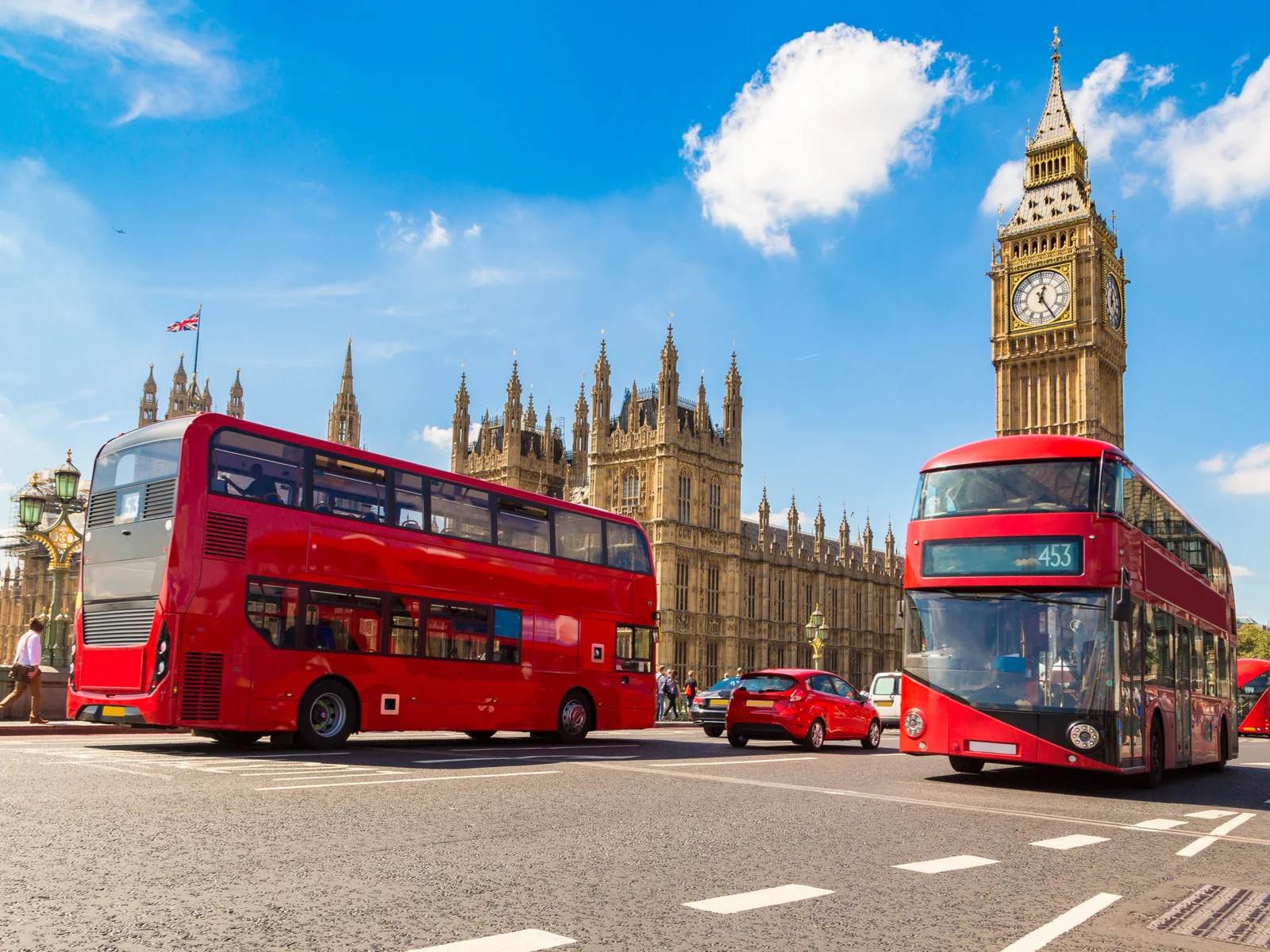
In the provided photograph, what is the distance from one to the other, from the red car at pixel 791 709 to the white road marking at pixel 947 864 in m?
11.1

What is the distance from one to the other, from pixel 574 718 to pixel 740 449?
1672 inches

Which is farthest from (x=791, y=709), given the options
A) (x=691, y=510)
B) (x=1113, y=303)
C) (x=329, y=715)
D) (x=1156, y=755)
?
(x=1113, y=303)

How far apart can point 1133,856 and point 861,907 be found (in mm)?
3191

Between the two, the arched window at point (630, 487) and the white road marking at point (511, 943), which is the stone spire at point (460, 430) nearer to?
the arched window at point (630, 487)

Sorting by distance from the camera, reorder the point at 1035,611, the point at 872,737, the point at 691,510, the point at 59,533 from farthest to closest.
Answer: the point at 691,510 < the point at 59,533 < the point at 872,737 < the point at 1035,611

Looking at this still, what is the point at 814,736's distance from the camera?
18469mm

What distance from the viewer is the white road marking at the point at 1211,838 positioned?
787 centimetres

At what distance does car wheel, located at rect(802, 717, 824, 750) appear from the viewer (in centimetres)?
1829

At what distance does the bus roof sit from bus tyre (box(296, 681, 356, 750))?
8113 millimetres

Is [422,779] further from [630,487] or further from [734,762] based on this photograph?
[630,487]

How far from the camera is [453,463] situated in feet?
222

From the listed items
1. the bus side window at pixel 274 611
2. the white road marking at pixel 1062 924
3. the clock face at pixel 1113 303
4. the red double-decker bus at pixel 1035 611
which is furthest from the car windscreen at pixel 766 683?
the clock face at pixel 1113 303

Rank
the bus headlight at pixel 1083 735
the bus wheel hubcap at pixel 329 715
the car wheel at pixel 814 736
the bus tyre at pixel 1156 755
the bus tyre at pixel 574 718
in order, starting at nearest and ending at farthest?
the bus headlight at pixel 1083 735 → the bus tyre at pixel 1156 755 → the bus wheel hubcap at pixel 329 715 → the bus tyre at pixel 574 718 → the car wheel at pixel 814 736

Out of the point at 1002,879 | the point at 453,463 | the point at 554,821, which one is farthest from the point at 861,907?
the point at 453,463
